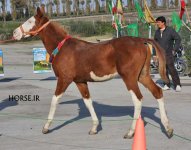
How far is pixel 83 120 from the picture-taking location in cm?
972

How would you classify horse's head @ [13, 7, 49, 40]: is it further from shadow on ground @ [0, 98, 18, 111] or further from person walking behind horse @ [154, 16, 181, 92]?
person walking behind horse @ [154, 16, 181, 92]

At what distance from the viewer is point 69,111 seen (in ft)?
35.4

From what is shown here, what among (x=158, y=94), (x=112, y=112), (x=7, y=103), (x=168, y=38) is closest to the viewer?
(x=158, y=94)

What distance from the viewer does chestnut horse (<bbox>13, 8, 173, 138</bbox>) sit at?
812 cm

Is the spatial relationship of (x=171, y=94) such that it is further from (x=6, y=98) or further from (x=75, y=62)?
(x=75, y=62)

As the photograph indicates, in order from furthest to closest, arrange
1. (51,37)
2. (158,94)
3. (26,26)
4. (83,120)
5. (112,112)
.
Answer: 1. (112,112)
2. (83,120)
3. (26,26)
4. (51,37)
5. (158,94)

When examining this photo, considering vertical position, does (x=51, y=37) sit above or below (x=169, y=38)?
above

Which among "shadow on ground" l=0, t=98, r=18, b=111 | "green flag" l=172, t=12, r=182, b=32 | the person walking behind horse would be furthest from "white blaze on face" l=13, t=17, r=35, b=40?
"green flag" l=172, t=12, r=182, b=32

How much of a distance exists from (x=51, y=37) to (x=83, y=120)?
6.31ft

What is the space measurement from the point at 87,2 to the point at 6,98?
8264cm

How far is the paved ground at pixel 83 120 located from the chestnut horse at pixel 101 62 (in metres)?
0.32

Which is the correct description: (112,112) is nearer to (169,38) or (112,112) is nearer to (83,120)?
(83,120)

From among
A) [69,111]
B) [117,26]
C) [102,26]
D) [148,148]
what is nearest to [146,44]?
[148,148]

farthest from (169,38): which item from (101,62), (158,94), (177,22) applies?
(177,22)
